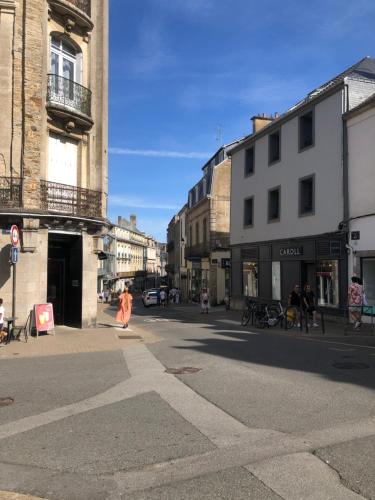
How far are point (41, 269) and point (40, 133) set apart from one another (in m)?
4.55

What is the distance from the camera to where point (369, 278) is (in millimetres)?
19312

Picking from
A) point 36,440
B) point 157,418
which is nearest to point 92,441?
point 36,440

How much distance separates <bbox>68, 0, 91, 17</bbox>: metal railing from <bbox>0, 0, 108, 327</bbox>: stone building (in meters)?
0.08

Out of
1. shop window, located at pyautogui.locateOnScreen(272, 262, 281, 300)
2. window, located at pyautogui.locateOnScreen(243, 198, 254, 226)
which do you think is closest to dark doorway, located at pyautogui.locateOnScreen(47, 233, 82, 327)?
shop window, located at pyautogui.locateOnScreen(272, 262, 281, 300)

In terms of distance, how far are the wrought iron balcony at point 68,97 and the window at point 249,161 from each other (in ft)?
39.7

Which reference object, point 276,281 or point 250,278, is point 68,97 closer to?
point 276,281

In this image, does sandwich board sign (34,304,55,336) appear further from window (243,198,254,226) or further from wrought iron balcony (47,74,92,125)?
window (243,198,254,226)

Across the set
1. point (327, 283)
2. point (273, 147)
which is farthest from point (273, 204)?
point (327, 283)

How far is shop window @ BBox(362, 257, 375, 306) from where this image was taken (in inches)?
756

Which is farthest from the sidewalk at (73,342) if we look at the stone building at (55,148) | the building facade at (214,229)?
the building facade at (214,229)

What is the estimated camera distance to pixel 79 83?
63.9 feet

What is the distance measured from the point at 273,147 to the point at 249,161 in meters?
3.02

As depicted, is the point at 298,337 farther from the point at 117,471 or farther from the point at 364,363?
the point at 117,471

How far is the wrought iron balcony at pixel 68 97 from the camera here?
17.8 meters
